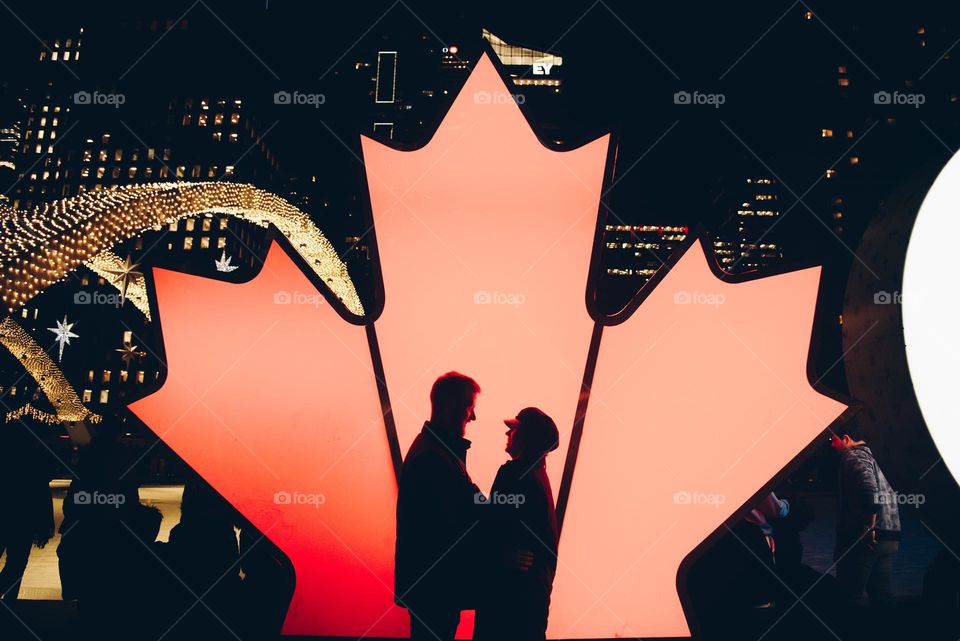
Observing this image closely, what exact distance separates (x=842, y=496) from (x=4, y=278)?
231 inches

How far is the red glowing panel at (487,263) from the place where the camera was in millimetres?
2525

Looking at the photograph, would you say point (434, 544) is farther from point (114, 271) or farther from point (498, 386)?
point (114, 271)

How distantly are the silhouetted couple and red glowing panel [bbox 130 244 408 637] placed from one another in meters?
0.43

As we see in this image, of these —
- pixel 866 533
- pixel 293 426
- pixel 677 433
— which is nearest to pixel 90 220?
pixel 293 426

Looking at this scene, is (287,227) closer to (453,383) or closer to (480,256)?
(480,256)

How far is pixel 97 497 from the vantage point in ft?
11.3

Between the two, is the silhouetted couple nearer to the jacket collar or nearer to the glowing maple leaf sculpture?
the jacket collar

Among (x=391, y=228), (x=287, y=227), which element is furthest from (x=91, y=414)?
(x=391, y=228)

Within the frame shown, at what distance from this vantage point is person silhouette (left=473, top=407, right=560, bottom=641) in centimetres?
202

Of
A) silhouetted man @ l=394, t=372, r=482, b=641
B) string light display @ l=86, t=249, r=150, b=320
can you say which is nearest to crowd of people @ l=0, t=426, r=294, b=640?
silhouetted man @ l=394, t=372, r=482, b=641

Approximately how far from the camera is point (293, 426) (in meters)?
2.50

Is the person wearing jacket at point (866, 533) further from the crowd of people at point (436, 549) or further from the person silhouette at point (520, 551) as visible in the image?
the person silhouette at point (520, 551)

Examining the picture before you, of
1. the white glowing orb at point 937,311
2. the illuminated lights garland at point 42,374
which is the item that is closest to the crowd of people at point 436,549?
the white glowing orb at point 937,311

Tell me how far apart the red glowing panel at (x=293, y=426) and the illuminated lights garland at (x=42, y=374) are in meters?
6.43
